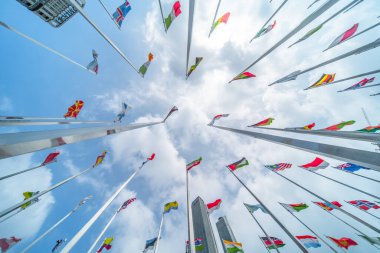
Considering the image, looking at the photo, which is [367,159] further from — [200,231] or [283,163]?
[200,231]

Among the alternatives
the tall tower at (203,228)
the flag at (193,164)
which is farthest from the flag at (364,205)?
the tall tower at (203,228)

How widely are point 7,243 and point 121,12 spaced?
1744cm

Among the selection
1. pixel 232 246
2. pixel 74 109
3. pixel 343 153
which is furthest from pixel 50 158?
pixel 343 153

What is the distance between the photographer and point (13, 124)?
6008 millimetres

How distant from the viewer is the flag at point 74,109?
16084 mm

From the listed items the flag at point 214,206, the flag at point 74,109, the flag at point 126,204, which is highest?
the flag at point 74,109

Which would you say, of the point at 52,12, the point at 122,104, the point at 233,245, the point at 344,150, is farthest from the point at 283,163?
the point at 52,12

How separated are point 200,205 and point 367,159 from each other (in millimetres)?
131605

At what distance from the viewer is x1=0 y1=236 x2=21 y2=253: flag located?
35.7 feet

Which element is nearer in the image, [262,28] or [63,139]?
[63,139]

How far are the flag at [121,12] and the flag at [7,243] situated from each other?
1600 cm

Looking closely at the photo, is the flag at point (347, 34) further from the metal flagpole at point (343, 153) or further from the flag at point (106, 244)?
the flag at point (106, 244)

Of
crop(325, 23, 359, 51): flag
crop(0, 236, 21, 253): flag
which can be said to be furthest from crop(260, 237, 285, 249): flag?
crop(0, 236, 21, 253): flag

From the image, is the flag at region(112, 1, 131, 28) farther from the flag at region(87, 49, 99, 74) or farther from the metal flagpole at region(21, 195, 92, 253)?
the metal flagpole at region(21, 195, 92, 253)
